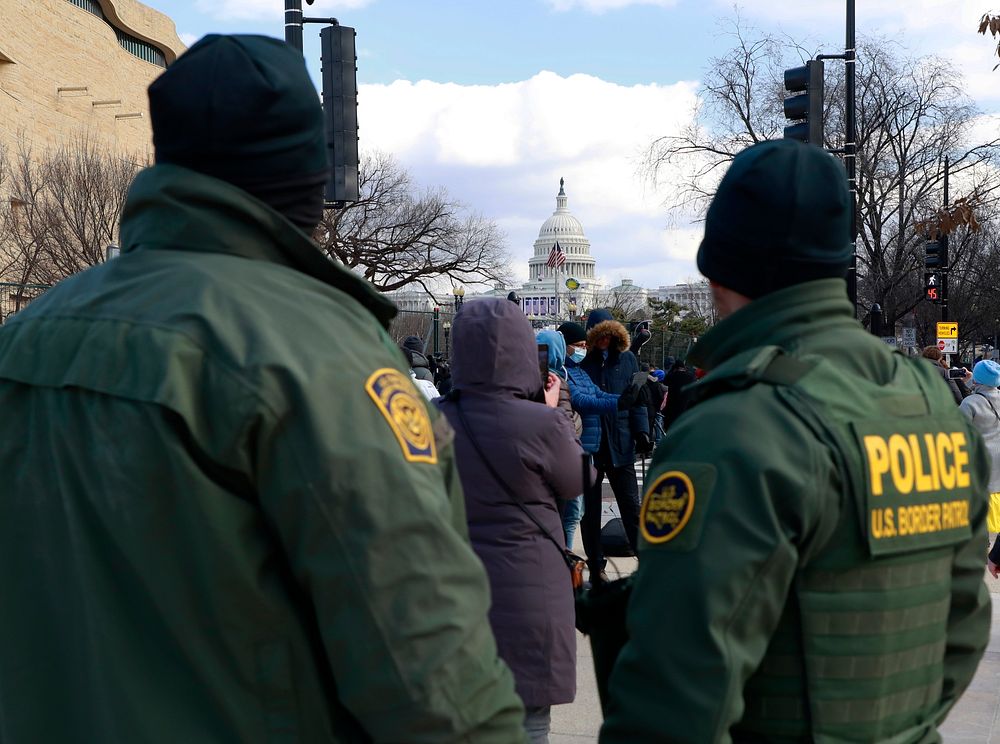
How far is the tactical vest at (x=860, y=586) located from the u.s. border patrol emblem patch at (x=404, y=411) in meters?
0.63

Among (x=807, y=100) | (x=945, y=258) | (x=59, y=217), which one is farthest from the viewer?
(x=59, y=217)

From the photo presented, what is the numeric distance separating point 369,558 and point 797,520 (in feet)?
2.46

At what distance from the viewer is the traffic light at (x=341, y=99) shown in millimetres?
8547

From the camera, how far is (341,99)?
857 cm

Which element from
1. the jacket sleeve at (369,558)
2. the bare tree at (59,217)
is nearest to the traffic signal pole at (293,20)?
the jacket sleeve at (369,558)

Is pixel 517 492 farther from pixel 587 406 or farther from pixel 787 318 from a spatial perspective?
pixel 587 406

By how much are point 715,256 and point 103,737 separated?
136cm

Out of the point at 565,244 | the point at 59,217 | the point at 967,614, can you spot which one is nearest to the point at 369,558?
the point at 967,614

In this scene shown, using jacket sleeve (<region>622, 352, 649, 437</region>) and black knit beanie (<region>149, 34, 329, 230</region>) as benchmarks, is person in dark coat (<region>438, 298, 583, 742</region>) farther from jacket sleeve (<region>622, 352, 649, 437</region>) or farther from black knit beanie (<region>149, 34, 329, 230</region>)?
jacket sleeve (<region>622, 352, 649, 437</region>)

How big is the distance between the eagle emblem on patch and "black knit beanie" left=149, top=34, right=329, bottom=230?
774mm

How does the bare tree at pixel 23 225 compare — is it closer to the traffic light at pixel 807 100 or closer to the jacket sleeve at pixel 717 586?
the traffic light at pixel 807 100

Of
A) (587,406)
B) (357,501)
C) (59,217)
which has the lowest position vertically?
(587,406)

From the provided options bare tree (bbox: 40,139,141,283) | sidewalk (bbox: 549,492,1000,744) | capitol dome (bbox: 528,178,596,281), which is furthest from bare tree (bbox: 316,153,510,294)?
capitol dome (bbox: 528,178,596,281)

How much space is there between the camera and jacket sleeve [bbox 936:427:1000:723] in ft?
7.19
